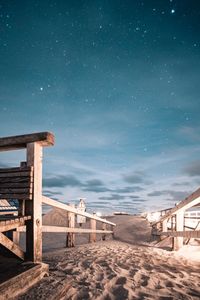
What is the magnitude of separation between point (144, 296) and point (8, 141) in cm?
283

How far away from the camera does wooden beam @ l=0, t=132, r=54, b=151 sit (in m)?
3.61

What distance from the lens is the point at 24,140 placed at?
3.69 meters

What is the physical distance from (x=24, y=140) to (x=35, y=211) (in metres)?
1.06

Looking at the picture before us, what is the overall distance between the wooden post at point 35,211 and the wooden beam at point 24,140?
8 centimetres

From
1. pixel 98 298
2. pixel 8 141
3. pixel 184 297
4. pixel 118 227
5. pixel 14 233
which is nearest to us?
pixel 98 298

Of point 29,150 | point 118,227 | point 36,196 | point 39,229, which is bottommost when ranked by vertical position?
point 118,227

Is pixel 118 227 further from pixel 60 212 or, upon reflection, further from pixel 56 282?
pixel 56 282

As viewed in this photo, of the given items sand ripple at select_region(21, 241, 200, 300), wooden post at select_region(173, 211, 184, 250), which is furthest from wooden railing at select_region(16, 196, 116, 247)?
wooden post at select_region(173, 211, 184, 250)

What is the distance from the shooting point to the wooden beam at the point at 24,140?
361 cm

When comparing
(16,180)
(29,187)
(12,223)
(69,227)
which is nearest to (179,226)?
(69,227)

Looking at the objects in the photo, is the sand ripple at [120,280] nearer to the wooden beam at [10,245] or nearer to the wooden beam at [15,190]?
the wooden beam at [10,245]

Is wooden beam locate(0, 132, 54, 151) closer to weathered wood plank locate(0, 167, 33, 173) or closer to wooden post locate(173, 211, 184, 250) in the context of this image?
weathered wood plank locate(0, 167, 33, 173)

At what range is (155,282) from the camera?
3.58 meters

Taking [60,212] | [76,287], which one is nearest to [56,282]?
[76,287]
